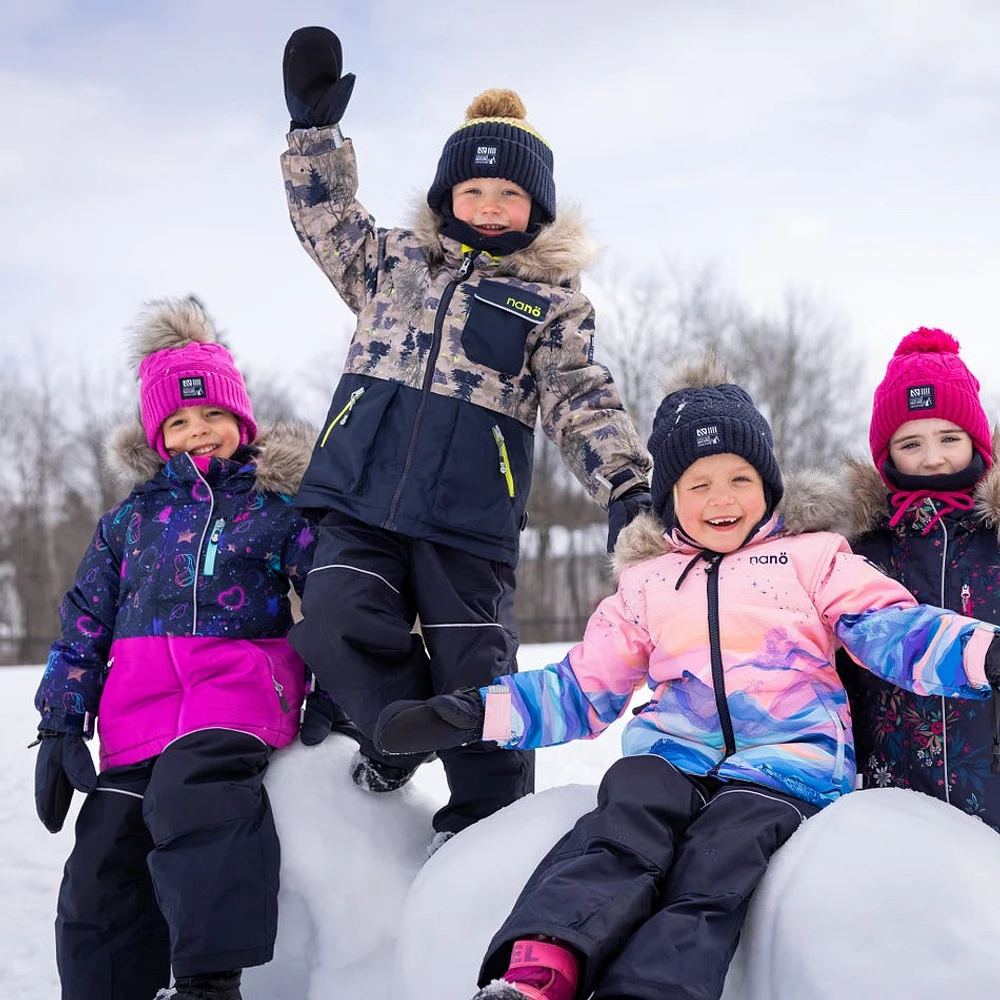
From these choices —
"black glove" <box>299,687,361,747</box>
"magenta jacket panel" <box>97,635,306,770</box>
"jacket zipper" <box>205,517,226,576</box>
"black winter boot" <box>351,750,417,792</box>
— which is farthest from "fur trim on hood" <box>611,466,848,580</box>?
"jacket zipper" <box>205,517,226,576</box>

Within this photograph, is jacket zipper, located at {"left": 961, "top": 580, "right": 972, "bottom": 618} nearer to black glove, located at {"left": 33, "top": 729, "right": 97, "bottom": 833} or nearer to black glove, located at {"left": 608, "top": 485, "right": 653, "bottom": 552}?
black glove, located at {"left": 608, "top": 485, "right": 653, "bottom": 552}

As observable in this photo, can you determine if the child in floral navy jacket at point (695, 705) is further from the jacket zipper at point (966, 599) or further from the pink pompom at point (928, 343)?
the pink pompom at point (928, 343)

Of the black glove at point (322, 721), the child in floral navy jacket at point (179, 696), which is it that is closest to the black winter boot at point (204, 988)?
the child in floral navy jacket at point (179, 696)

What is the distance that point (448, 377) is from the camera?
3078 millimetres

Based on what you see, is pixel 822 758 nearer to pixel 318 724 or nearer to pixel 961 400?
pixel 961 400

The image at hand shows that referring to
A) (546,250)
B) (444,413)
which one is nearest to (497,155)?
(546,250)

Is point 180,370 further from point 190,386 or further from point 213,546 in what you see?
point 213,546

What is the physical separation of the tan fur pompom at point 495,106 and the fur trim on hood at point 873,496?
1.48m

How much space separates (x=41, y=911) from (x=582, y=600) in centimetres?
2338

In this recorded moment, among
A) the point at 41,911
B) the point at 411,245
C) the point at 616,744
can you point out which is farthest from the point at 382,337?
the point at 616,744

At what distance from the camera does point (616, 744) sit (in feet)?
19.9

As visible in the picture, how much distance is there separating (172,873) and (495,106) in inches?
93.6

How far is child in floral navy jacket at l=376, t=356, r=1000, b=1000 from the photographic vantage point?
190 centimetres

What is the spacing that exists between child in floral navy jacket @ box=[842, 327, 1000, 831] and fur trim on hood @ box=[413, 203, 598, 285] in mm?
947
